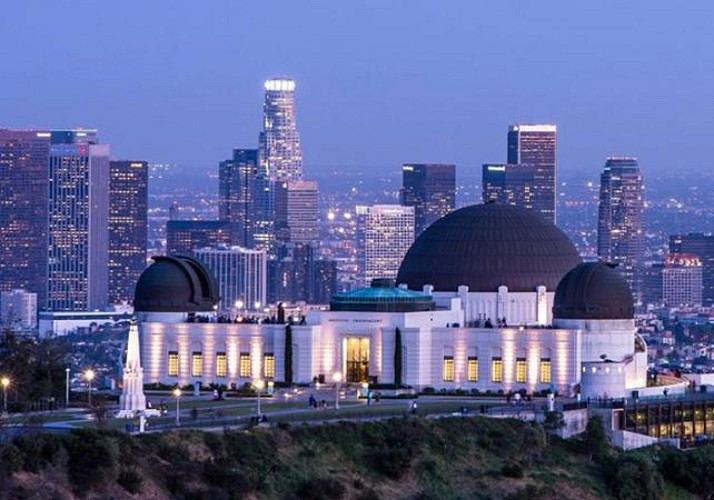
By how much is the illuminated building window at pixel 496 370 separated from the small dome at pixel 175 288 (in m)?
14.8

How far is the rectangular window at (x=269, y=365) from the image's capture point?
129 m

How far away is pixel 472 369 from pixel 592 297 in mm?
6112

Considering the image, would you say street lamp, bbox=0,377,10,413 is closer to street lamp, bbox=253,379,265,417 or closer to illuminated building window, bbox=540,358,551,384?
street lamp, bbox=253,379,265,417

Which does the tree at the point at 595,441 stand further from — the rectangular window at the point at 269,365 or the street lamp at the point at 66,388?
the rectangular window at the point at 269,365

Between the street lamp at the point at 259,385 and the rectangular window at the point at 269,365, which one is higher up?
the rectangular window at the point at 269,365

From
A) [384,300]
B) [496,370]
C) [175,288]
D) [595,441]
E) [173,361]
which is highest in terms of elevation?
[175,288]

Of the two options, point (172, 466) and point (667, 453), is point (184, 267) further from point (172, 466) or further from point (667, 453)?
point (172, 466)

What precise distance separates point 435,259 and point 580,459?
29707mm

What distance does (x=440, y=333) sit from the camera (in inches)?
5027

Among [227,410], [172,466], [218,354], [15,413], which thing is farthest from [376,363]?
[172,466]

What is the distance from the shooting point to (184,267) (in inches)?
5276

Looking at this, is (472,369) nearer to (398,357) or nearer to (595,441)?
(398,357)

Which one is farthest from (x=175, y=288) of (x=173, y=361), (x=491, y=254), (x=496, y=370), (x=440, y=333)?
(x=496, y=370)

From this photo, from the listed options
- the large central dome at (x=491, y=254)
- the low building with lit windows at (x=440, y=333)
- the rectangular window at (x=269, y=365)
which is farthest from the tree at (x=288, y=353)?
the large central dome at (x=491, y=254)
